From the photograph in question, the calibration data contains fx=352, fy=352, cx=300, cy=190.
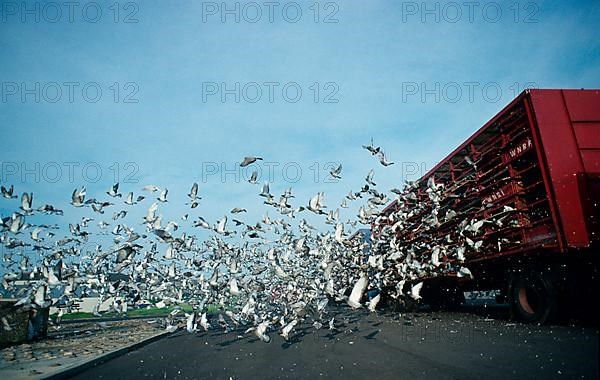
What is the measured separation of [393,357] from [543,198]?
388cm

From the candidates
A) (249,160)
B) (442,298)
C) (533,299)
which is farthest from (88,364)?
(442,298)

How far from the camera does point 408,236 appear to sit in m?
10.9

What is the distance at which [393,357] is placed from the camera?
5.31 m

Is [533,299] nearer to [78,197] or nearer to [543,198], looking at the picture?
[543,198]

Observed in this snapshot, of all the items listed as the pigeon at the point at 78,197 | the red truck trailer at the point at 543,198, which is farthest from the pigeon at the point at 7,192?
the red truck trailer at the point at 543,198

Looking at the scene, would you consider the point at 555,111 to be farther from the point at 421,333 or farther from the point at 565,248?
the point at 421,333

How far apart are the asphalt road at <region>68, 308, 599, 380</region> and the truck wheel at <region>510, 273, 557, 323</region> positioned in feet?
0.84

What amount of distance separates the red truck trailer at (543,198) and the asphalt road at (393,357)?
0.74m

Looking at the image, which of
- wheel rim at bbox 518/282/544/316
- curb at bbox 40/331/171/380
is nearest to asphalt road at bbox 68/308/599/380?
curb at bbox 40/331/171/380

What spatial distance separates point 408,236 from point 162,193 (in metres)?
7.43

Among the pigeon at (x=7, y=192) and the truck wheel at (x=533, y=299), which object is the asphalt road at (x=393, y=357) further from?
the pigeon at (x=7, y=192)

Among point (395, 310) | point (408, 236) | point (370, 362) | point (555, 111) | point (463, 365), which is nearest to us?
point (463, 365)

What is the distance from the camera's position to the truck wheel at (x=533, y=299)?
6289 mm

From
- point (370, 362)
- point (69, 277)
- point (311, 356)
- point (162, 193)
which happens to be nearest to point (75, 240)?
point (69, 277)
